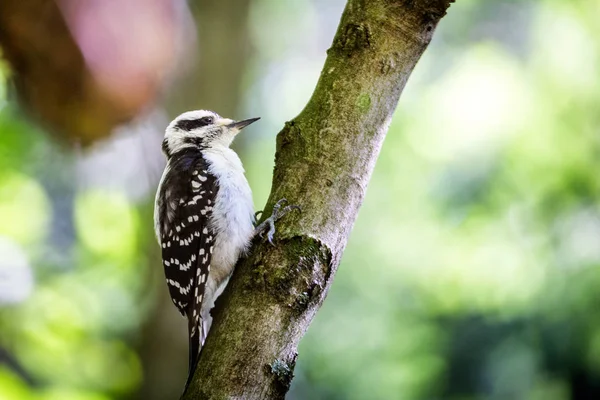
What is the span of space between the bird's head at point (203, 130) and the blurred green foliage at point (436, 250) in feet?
2.07

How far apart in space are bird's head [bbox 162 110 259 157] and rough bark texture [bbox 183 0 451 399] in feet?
4.57

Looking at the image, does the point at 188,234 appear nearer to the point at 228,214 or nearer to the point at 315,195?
the point at 228,214

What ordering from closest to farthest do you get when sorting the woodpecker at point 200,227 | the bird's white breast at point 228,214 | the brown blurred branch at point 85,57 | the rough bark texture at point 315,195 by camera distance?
the rough bark texture at point 315,195, the bird's white breast at point 228,214, the woodpecker at point 200,227, the brown blurred branch at point 85,57

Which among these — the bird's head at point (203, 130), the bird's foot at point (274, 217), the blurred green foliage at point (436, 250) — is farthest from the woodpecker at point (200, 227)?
the blurred green foliage at point (436, 250)

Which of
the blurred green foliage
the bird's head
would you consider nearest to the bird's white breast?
the bird's head

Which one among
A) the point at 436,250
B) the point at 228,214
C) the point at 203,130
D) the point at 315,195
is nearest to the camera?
the point at 315,195

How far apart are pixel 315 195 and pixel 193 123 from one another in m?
1.76

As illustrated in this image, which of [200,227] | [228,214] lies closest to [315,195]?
[228,214]

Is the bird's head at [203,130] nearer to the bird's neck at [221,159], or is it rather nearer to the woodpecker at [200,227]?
the bird's neck at [221,159]

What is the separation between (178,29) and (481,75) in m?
2.37

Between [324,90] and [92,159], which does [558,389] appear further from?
[92,159]

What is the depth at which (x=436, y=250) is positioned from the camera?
4.44m

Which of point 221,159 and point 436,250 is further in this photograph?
point 436,250

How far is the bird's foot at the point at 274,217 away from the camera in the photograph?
205 centimetres
